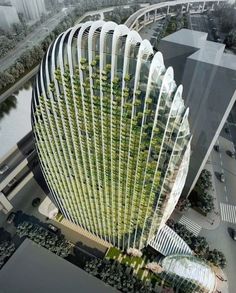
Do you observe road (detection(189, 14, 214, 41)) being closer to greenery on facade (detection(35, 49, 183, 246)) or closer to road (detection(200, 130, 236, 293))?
road (detection(200, 130, 236, 293))

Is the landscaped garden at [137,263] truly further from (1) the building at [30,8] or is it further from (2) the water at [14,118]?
(1) the building at [30,8]

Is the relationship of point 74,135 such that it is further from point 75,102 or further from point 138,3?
point 138,3

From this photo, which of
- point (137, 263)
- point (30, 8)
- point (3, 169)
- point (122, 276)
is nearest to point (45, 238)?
point (122, 276)

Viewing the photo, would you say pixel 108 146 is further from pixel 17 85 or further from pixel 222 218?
pixel 17 85

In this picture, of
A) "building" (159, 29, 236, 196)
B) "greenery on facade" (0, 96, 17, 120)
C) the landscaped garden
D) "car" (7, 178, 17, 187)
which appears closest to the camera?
"building" (159, 29, 236, 196)

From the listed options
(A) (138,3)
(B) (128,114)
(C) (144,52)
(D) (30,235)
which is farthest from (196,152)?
(A) (138,3)

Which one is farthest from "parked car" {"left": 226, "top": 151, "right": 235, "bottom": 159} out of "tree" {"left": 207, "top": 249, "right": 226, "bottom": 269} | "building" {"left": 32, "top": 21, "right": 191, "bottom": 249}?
"building" {"left": 32, "top": 21, "right": 191, "bottom": 249}

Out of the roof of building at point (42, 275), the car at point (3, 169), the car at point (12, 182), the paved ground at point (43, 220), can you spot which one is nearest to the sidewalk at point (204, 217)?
the paved ground at point (43, 220)
